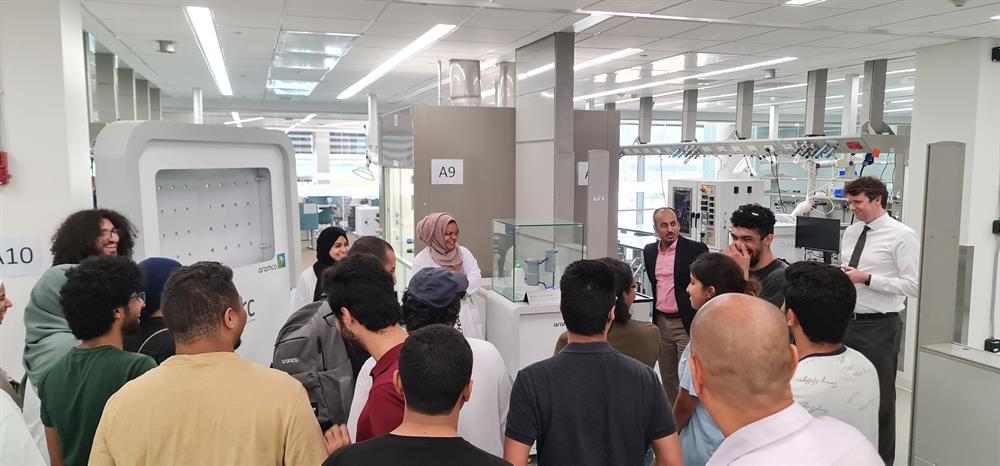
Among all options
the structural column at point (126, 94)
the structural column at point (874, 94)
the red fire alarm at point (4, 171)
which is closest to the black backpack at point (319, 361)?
the red fire alarm at point (4, 171)

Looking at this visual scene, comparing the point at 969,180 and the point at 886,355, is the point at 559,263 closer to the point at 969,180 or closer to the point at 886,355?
the point at 886,355

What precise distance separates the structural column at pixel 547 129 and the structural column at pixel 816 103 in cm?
A: 349

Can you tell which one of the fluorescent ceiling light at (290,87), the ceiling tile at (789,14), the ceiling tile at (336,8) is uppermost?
the fluorescent ceiling light at (290,87)

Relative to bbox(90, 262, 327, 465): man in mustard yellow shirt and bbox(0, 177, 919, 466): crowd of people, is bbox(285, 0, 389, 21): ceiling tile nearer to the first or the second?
bbox(0, 177, 919, 466): crowd of people

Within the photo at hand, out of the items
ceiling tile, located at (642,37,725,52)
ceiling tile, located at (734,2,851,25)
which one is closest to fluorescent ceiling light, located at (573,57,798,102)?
ceiling tile, located at (642,37,725,52)

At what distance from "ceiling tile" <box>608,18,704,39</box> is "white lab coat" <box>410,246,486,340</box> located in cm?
240

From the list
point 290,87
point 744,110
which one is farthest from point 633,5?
point 290,87

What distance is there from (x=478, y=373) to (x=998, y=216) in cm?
589

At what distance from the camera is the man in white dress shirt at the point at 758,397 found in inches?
45.8

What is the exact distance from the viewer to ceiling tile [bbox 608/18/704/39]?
511 centimetres

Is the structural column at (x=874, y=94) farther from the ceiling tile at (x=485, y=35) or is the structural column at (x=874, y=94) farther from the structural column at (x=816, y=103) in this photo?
the ceiling tile at (x=485, y=35)

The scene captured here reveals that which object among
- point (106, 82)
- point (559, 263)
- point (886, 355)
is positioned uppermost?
point (106, 82)

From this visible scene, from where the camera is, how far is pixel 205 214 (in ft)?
10.7

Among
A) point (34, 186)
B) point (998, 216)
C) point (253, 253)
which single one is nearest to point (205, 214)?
point (253, 253)
